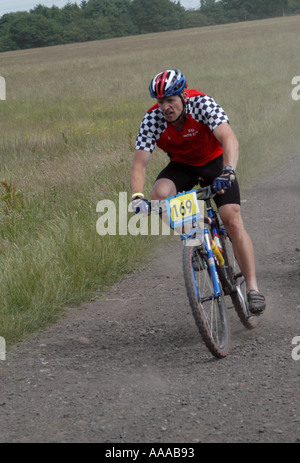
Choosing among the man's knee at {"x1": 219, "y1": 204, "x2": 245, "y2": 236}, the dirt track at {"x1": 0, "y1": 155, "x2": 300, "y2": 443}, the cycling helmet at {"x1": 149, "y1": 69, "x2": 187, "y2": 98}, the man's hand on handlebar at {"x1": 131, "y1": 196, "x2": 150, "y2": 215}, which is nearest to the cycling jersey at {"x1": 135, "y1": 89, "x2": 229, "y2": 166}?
the cycling helmet at {"x1": 149, "y1": 69, "x2": 187, "y2": 98}

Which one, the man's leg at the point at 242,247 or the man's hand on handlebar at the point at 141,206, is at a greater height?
the man's hand on handlebar at the point at 141,206

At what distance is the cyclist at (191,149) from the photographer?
4484 millimetres

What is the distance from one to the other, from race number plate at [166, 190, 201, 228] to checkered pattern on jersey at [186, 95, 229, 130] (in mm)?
599

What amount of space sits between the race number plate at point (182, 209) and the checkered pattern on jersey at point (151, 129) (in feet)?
2.07

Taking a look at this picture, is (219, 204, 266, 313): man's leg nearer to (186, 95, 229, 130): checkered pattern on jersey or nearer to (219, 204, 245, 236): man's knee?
(219, 204, 245, 236): man's knee

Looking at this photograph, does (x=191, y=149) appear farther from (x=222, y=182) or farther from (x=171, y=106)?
(x=222, y=182)

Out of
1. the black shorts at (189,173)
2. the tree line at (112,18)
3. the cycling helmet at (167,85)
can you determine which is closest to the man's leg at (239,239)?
the black shorts at (189,173)

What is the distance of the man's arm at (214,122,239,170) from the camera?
454 cm

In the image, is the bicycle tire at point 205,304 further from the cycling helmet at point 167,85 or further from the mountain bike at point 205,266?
the cycling helmet at point 167,85

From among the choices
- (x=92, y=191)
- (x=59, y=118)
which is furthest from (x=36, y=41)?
(x=92, y=191)

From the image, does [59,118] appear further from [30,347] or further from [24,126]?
[30,347]

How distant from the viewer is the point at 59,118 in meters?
18.1

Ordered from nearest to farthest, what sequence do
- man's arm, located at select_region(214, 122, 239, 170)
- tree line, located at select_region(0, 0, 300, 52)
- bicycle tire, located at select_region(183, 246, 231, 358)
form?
bicycle tire, located at select_region(183, 246, 231, 358)
man's arm, located at select_region(214, 122, 239, 170)
tree line, located at select_region(0, 0, 300, 52)

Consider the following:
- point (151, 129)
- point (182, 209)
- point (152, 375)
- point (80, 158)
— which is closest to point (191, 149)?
point (151, 129)
